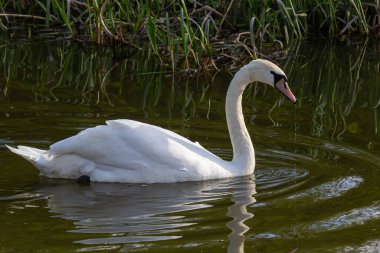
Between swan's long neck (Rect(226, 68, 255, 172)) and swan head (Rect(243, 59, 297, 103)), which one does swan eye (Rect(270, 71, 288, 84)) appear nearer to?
swan head (Rect(243, 59, 297, 103))

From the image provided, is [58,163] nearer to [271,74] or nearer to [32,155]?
[32,155]

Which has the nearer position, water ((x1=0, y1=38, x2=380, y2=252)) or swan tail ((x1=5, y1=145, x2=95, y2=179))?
water ((x1=0, y1=38, x2=380, y2=252))

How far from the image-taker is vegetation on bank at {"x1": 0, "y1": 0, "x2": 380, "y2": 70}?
13.0 meters

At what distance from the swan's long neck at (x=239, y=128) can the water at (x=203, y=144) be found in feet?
0.51

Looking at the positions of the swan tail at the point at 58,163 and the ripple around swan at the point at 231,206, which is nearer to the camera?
the ripple around swan at the point at 231,206

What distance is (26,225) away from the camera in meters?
6.67

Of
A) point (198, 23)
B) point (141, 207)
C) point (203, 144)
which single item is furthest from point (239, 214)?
point (198, 23)

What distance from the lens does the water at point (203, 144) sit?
6.50 metres

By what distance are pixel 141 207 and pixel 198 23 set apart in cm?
730

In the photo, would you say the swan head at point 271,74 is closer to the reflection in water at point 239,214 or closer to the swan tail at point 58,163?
the reflection in water at point 239,214

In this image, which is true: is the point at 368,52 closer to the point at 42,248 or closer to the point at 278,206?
the point at 278,206

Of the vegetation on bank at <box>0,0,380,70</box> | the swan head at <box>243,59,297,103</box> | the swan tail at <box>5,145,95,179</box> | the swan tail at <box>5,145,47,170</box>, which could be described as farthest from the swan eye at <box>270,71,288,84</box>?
the vegetation on bank at <box>0,0,380,70</box>

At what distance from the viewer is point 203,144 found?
30.3 feet

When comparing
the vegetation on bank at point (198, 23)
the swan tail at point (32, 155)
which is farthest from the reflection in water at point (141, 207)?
the vegetation on bank at point (198, 23)
